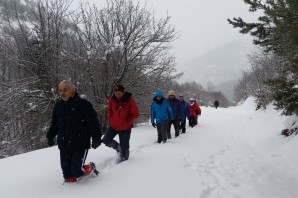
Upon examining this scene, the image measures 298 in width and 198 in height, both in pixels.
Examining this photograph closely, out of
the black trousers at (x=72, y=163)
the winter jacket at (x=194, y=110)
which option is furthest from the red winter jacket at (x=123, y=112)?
the winter jacket at (x=194, y=110)

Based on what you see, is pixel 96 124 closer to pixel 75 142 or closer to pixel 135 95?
pixel 75 142

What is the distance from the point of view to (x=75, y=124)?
4.99 metres

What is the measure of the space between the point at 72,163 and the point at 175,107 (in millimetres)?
7365

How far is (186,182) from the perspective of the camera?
5.02 metres

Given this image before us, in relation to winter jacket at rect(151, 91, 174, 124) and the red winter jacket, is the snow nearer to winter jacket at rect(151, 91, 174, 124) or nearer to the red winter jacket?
the red winter jacket

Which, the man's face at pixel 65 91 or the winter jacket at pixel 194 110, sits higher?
the man's face at pixel 65 91

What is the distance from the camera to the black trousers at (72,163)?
4914 mm

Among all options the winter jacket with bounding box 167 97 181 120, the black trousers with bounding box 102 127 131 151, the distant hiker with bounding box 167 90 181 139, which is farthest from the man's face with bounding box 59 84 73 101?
the winter jacket with bounding box 167 97 181 120

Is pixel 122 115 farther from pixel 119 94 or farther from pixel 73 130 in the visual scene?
pixel 73 130

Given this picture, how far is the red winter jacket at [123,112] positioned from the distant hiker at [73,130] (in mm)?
1458

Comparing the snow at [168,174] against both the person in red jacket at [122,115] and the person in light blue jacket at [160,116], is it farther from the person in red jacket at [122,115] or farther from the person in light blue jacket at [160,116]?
the person in light blue jacket at [160,116]

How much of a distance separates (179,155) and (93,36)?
301 inches

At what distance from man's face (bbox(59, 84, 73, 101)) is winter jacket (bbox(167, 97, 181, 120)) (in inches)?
281

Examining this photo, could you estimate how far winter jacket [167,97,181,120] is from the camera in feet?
38.6
